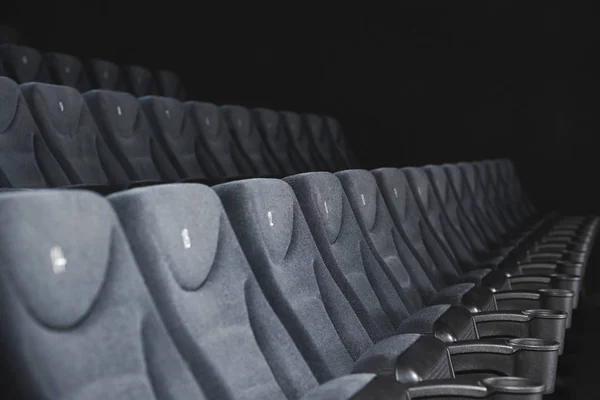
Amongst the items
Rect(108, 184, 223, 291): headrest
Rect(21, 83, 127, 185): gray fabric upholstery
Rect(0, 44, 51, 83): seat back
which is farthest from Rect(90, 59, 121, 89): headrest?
Rect(108, 184, 223, 291): headrest

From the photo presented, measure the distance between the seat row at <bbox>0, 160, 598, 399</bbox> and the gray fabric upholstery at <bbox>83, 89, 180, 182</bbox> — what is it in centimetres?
40

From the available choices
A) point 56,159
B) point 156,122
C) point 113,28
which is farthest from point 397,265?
point 113,28

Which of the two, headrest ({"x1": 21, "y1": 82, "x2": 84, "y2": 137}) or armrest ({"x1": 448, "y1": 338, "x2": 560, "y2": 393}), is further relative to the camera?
headrest ({"x1": 21, "y1": 82, "x2": 84, "y2": 137})

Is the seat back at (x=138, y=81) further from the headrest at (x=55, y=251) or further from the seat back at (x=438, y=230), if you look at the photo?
the headrest at (x=55, y=251)

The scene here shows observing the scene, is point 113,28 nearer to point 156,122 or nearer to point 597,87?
point 156,122

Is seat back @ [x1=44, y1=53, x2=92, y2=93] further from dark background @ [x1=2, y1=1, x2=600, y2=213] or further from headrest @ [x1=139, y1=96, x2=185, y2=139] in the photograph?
dark background @ [x1=2, y1=1, x2=600, y2=213]

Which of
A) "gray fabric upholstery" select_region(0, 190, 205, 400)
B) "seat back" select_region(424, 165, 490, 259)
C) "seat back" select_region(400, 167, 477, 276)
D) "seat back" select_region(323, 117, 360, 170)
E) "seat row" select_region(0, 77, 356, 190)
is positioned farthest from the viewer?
"seat back" select_region(323, 117, 360, 170)

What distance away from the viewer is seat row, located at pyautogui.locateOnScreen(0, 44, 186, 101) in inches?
57.9

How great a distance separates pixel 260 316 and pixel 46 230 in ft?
0.68

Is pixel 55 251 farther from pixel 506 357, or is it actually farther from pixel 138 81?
pixel 138 81

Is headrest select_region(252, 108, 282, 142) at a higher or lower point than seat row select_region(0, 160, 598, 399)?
higher

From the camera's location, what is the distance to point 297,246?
0.59 meters

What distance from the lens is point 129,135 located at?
118cm

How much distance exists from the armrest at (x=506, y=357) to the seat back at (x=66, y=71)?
4.01 ft
